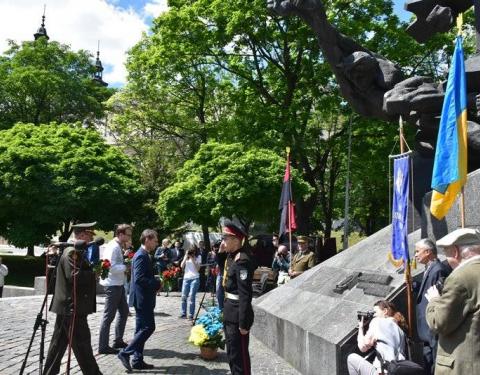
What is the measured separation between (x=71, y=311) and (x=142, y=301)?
55.1 inches

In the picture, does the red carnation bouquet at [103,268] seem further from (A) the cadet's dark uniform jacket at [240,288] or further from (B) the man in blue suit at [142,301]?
(A) the cadet's dark uniform jacket at [240,288]

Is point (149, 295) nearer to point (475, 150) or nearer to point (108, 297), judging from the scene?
point (108, 297)

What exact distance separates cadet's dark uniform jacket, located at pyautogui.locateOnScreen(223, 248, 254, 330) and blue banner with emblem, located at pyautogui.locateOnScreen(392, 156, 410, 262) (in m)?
2.16

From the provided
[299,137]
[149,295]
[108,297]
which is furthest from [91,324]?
[299,137]

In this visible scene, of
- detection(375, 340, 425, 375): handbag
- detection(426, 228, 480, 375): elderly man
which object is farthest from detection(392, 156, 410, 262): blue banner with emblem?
detection(426, 228, 480, 375): elderly man

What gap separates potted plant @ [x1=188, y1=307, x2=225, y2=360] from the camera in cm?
788

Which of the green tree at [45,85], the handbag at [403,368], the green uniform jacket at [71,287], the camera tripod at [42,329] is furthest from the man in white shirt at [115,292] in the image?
the green tree at [45,85]

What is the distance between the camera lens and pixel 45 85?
124ft

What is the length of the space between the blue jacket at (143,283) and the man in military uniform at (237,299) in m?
1.76

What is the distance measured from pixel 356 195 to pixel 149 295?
1304 inches

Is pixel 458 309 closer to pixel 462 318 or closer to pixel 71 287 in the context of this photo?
pixel 462 318

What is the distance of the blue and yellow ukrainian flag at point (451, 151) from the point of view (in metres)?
5.86

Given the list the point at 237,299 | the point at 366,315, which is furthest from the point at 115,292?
the point at 366,315

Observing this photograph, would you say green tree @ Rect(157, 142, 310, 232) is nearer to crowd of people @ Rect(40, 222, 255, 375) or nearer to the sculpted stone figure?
the sculpted stone figure
